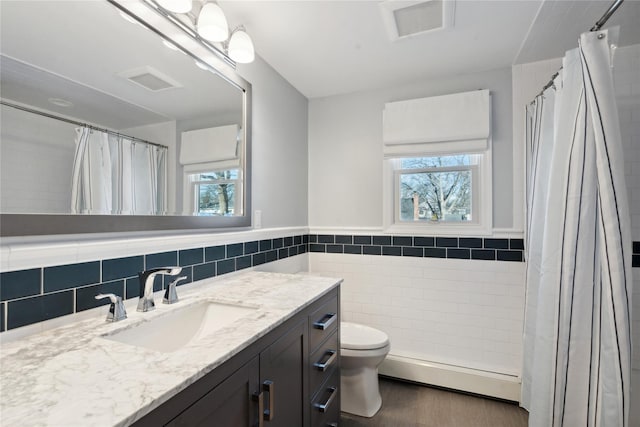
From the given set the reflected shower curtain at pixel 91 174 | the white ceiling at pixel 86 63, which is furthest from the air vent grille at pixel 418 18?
the reflected shower curtain at pixel 91 174

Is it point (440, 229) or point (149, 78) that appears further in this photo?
point (440, 229)

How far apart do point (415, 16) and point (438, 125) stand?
808mm

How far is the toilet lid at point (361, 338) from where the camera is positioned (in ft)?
6.03

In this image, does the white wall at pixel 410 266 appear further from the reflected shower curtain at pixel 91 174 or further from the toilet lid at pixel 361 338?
the reflected shower curtain at pixel 91 174

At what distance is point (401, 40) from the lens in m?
1.82

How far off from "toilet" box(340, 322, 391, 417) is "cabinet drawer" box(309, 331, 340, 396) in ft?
0.95

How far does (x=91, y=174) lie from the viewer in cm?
102

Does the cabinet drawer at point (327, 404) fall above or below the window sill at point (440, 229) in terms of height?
below

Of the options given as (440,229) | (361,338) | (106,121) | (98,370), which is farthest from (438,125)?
(98,370)

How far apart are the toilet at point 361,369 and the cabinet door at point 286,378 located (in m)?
0.68

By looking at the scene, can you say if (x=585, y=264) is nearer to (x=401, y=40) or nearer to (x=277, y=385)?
(x=277, y=385)

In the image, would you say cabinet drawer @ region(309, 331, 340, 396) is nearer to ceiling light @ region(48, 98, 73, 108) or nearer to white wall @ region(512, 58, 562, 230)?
ceiling light @ region(48, 98, 73, 108)

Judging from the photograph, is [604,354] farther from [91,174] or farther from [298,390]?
[91,174]

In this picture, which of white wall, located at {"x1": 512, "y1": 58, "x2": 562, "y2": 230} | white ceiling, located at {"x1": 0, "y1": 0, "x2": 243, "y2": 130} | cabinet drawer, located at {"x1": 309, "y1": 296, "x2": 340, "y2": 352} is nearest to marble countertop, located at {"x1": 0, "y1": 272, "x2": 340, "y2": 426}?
cabinet drawer, located at {"x1": 309, "y1": 296, "x2": 340, "y2": 352}
